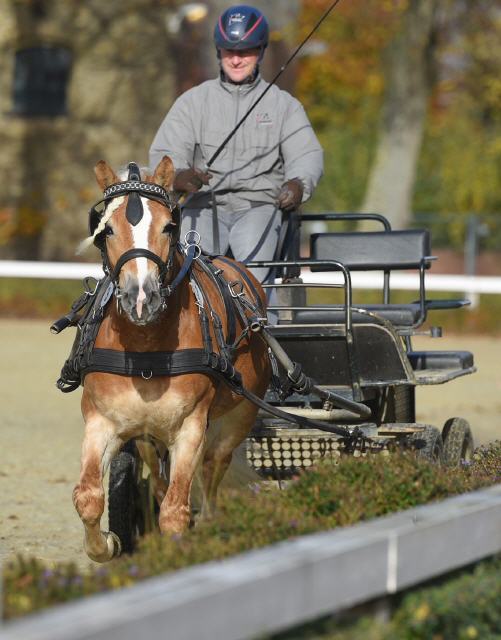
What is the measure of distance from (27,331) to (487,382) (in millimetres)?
7589

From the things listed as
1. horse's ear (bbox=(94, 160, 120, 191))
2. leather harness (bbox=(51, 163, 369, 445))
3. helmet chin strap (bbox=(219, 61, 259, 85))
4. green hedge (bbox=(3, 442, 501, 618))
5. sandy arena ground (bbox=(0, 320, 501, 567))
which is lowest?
sandy arena ground (bbox=(0, 320, 501, 567))

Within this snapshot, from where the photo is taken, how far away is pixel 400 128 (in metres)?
23.8

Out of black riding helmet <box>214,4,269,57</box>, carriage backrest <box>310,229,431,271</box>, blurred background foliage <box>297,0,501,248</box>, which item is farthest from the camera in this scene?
blurred background foliage <box>297,0,501,248</box>

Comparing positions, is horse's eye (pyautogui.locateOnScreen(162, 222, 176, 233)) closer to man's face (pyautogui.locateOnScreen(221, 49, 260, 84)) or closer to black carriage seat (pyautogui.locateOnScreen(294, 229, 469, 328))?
man's face (pyautogui.locateOnScreen(221, 49, 260, 84))

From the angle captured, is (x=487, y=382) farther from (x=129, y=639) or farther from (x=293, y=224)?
(x=129, y=639)

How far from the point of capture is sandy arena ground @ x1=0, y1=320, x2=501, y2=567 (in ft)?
24.6

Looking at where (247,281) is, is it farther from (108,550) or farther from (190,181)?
(108,550)

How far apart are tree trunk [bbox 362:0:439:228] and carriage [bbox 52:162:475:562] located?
1557 cm

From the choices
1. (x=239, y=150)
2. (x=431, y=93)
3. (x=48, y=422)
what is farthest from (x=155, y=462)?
(x=431, y=93)

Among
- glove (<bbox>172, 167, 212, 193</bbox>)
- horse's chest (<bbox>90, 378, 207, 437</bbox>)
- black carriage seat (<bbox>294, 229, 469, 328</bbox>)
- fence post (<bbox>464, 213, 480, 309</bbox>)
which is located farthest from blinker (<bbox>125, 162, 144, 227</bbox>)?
fence post (<bbox>464, 213, 480, 309</bbox>)

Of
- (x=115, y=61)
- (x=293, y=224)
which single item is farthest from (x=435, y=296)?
(x=293, y=224)

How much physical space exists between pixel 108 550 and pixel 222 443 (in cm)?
93

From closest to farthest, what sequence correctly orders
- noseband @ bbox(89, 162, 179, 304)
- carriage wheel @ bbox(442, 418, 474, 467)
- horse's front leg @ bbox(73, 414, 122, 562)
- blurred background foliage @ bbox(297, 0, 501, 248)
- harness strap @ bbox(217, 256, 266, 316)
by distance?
noseband @ bbox(89, 162, 179, 304)
horse's front leg @ bbox(73, 414, 122, 562)
harness strap @ bbox(217, 256, 266, 316)
carriage wheel @ bbox(442, 418, 474, 467)
blurred background foliage @ bbox(297, 0, 501, 248)

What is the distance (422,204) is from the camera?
2931 centimetres
